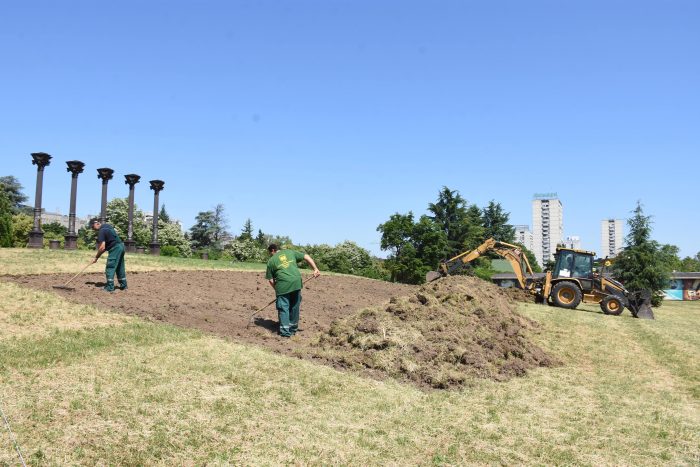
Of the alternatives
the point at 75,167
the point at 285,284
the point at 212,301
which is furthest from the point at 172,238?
the point at 285,284

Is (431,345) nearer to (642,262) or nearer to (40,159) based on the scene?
(40,159)

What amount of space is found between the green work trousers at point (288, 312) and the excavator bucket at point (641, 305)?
14.4 m

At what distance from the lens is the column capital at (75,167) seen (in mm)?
28344

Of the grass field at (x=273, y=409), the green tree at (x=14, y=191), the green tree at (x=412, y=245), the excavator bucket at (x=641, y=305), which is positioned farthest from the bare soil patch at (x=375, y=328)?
the green tree at (x=14, y=191)

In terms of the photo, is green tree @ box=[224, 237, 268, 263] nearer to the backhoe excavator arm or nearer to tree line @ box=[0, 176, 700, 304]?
tree line @ box=[0, 176, 700, 304]

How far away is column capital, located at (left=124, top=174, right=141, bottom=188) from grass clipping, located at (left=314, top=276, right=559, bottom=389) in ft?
88.8

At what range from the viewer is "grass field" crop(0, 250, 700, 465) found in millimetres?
4645

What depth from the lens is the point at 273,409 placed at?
5617 mm

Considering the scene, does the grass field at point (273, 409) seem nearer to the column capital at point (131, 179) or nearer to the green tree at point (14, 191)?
the column capital at point (131, 179)

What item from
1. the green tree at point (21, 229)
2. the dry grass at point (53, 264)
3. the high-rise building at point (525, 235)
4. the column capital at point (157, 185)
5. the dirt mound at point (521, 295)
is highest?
the high-rise building at point (525, 235)

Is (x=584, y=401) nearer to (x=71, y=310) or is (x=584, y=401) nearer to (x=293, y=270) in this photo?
(x=293, y=270)

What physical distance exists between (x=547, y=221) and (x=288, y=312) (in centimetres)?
20090

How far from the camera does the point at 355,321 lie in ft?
31.3

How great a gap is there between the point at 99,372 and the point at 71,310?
3.79m
